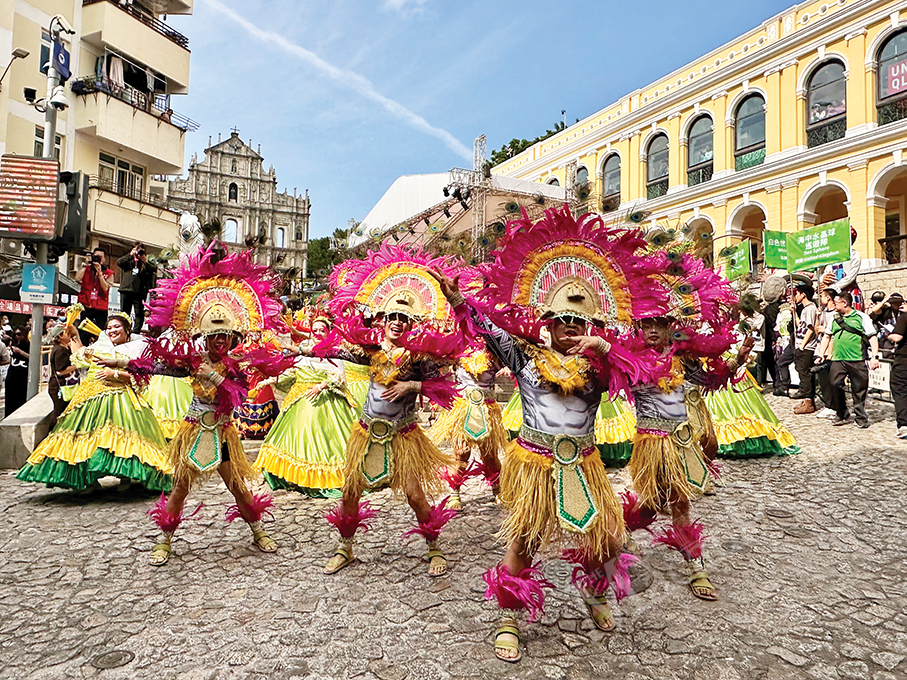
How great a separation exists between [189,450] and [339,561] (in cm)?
131

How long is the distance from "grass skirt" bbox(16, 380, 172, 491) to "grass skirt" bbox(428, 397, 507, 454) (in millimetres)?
2566

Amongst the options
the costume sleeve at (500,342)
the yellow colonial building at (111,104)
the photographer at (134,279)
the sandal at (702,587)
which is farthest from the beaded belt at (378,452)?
the yellow colonial building at (111,104)

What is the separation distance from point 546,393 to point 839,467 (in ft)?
16.5

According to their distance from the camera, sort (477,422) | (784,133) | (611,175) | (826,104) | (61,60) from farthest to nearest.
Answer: (611,175) → (784,133) → (826,104) → (61,60) → (477,422)

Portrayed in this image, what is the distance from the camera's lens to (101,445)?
502 centimetres

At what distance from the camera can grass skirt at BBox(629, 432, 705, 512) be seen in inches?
134

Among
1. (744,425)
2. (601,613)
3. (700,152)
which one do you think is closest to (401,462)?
(601,613)

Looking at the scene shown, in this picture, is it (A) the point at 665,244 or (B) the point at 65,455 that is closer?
(A) the point at 665,244

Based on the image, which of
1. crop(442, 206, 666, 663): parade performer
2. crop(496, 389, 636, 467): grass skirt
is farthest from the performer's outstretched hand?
crop(496, 389, 636, 467): grass skirt

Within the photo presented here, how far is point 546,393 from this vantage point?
2891 millimetres

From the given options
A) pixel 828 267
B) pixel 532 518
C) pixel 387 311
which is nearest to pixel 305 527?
pixel 387 311

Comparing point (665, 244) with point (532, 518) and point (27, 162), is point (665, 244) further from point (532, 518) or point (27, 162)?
point (27, 162)

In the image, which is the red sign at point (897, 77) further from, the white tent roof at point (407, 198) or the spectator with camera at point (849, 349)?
the white tent roof at point (407, 198)

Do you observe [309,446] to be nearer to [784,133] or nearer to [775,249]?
[775,249]
